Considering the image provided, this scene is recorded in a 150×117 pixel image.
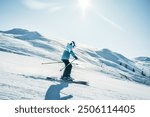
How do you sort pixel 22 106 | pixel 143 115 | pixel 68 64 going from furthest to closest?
pixel 68 64 < pixel 143 115 < pixel 22 106

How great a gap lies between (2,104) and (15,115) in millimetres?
645

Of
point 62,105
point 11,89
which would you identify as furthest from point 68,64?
point 62,105

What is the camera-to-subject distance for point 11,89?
9.70 meters

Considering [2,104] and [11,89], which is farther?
[11,89]

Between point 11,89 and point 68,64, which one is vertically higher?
point 68,64

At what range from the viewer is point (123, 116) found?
8070 millimetres

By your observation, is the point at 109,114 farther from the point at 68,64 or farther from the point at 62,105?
the point at 68,64

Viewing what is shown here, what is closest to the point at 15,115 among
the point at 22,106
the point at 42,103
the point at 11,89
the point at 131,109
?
the point at 22,106

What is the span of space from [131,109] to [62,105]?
271 cm

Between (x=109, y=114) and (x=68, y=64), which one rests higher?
(x=68, y=64)

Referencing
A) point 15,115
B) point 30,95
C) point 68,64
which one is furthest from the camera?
point 68,64

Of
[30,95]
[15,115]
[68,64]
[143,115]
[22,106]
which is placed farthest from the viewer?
[68,64]

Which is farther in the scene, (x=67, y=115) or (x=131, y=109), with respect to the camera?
(x=131, y=109)

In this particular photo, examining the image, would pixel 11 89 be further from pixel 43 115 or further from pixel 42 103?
pixel 43 115
